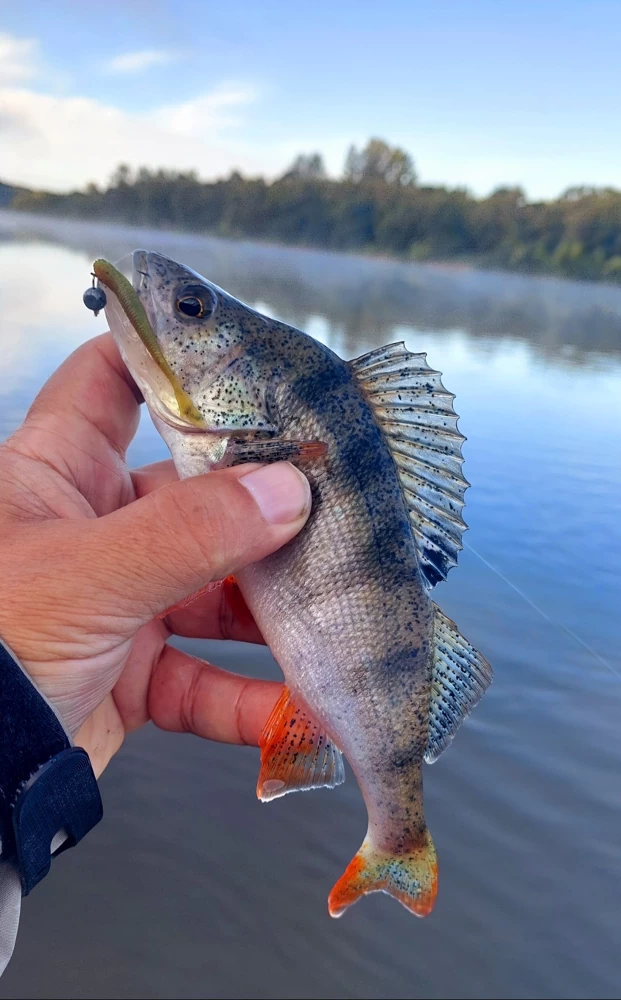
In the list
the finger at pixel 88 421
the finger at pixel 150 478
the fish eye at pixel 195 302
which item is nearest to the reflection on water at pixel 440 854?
the finger at pixel 88 421

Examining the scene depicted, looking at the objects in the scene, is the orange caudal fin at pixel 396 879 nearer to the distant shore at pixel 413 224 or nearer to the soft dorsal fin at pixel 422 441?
the soft dorsal fin at pixel 422 441

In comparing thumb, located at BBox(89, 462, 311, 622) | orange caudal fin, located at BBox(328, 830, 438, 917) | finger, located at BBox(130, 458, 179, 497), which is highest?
thumb, located at BBox(89, 462, 311, 622)

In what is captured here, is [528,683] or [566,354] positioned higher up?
[566,354]

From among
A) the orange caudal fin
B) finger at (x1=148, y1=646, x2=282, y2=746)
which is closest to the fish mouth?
finger at (x1=148, y1=646, x2=282, y2=746)

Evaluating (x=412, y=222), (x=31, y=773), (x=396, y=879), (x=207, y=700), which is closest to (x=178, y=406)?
(x=31, y=773)

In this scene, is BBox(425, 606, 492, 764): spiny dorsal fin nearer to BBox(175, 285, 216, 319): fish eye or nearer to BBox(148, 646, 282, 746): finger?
BBox(148, 646, 282, 746): finger

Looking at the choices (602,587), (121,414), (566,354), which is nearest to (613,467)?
(602,587)

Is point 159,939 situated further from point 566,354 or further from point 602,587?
point 566,354
